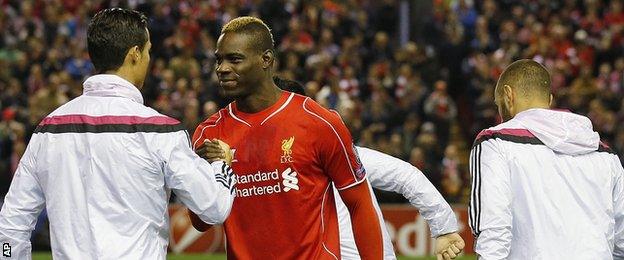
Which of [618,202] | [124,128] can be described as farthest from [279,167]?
[618,202]

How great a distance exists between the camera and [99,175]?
5.30m

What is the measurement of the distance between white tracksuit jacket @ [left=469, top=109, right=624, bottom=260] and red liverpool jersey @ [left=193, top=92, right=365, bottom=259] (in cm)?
63

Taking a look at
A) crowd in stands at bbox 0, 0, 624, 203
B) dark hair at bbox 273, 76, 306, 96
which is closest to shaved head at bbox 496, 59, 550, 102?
dark hair at bbox 273, 76, 306, 96

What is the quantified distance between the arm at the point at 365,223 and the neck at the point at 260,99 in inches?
23.3

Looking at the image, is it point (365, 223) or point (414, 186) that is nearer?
point (365, 223)

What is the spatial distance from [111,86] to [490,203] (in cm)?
186

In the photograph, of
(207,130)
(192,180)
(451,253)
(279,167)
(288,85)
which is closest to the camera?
(192,180)

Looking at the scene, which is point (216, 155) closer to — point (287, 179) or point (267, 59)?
point (287, 179)

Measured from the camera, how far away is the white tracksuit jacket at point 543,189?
5832mm

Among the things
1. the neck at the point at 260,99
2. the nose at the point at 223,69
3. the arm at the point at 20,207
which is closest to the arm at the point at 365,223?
the neck at the point at 260,99

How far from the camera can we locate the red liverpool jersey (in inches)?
232

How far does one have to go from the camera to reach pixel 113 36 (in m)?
5.37

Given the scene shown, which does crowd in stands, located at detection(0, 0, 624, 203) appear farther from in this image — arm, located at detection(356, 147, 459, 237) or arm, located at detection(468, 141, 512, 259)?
arm, located at detection(468, 141, 512, 259)

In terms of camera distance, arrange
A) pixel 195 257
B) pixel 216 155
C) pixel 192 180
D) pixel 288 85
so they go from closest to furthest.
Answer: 1. pixel 192 180
2. pixel 216 155
3. pixel 288 85
4. pixel 195 257
